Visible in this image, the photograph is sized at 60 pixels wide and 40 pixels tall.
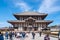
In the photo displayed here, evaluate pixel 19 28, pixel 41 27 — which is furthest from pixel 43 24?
pixel 19 28

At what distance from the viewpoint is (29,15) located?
7219 centimetres

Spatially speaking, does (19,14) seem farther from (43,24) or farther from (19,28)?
(43,24)

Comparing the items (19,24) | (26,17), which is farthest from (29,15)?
(19,24)

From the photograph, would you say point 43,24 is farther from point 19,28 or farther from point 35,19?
point 19,28

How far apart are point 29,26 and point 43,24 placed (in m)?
6.00

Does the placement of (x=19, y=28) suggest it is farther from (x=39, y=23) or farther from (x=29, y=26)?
(x=39, y=23)

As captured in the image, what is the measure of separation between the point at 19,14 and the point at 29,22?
6.42 meters

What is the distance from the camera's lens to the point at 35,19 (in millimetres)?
69188

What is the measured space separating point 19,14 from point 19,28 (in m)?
6.72

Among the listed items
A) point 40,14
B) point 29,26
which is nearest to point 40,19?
A: point 40,14

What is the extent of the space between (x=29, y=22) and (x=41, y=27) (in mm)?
5416

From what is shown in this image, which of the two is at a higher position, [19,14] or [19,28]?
[19,14]

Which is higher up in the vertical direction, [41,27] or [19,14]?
[19,14]

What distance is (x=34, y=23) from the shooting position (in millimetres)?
69688
